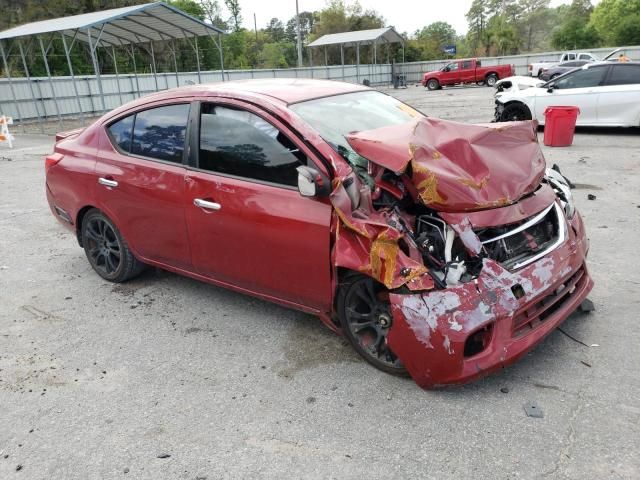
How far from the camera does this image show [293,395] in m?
3.02

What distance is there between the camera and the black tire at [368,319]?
118 inches

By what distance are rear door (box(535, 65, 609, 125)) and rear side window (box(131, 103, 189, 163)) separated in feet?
32.4

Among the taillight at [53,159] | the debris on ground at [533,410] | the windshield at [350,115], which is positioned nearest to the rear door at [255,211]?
the windshield at [350,115]

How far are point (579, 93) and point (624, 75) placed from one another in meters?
0.87

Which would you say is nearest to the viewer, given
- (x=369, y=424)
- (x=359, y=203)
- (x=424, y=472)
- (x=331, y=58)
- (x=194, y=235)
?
(x=424, y=472)

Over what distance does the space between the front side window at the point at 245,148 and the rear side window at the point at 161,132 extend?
9.2 inches

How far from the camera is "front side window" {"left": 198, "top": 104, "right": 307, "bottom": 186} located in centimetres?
326

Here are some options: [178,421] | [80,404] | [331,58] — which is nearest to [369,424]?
[178,421]

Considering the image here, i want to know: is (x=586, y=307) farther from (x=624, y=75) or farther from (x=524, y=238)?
(x=624, y=75)

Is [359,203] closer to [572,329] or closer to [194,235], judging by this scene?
[194,235]

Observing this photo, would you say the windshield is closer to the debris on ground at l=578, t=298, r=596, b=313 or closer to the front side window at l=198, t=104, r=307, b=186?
the front side window at l=198, t=104, r=307, b=186

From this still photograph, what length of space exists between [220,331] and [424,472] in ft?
6.29

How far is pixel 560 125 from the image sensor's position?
10.1 meters

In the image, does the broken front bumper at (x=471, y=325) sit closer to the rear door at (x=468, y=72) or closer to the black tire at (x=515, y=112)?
the black tire at (x=515, y=112)
